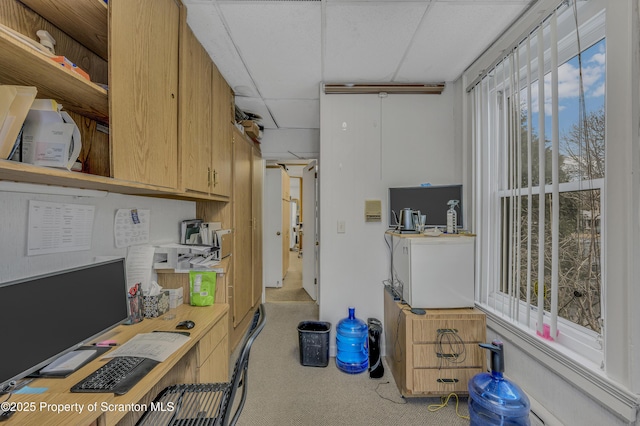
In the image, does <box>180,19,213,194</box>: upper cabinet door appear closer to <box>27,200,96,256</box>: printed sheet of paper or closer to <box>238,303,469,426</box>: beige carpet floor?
<box>27,200,96,256</box>: printed sheet of paper

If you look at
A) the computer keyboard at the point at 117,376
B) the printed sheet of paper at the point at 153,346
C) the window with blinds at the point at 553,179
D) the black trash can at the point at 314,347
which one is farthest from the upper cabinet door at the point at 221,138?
the window with blinds at the point at 553,179

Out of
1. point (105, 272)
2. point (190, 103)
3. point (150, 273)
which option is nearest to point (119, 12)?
point (190, 103)

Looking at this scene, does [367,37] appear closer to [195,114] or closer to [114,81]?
[195,114]

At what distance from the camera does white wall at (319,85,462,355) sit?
2.54 meters

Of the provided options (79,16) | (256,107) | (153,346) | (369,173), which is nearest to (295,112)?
(256,107)

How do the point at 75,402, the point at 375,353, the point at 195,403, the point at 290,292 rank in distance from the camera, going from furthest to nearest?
the point at 290,292
the point at 375,353
the point at 195,403
the point at 75,402

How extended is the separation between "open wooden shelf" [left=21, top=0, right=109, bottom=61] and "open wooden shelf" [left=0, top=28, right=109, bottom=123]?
1.00 ft

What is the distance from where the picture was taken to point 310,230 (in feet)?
14.2

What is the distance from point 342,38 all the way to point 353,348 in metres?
2.45

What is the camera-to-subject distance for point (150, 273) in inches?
68.4

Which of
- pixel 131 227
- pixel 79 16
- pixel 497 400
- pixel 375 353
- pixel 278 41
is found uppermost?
pixel 278 41

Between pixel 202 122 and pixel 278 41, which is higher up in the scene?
pixel 278 41

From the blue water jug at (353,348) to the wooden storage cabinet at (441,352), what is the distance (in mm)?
489

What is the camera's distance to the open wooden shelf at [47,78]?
79 centimetres
